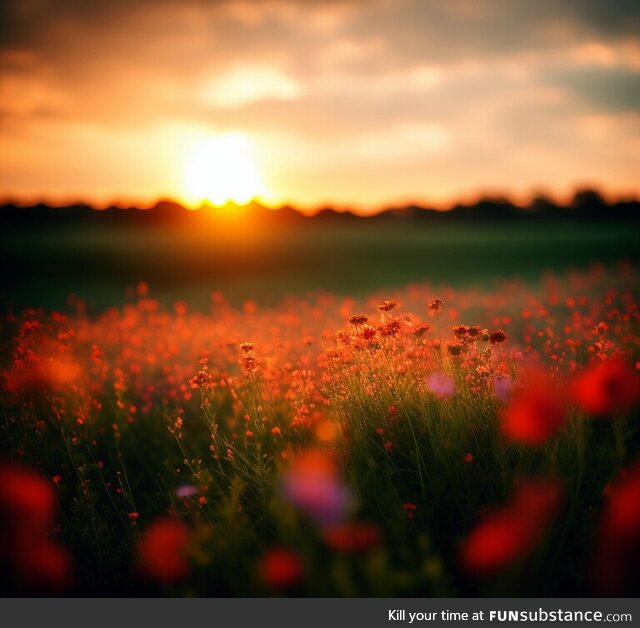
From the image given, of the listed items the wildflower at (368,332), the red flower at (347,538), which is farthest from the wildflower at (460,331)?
the red flower at (347,538)

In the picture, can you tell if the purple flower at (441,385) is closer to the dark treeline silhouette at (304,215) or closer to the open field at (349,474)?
the open field at (349,474)

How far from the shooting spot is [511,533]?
4.38 ft

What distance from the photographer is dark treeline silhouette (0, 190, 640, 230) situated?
31.6 metres

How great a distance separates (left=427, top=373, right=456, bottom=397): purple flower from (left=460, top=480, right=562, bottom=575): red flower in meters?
0.72

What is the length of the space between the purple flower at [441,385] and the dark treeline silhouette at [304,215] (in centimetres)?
2786

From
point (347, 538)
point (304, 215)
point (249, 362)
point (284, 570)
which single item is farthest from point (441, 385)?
point (304, 215)

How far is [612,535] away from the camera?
148cm

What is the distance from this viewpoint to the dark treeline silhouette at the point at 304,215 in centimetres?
3156

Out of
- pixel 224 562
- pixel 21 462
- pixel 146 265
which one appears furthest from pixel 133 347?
pixel 146 265

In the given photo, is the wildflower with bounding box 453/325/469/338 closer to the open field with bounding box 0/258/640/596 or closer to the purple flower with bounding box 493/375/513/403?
the open field with bounding box 0/258/640/596

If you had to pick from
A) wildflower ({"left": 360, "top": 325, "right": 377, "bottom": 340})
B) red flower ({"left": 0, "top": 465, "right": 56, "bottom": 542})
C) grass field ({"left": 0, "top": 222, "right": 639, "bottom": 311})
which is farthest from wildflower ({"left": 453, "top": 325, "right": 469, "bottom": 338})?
grass field ({"left": 0, "top": 222, "right": 639, "bottom": 311})

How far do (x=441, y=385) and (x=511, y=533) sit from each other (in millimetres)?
1487

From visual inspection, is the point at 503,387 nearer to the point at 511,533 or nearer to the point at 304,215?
the point at 511,533

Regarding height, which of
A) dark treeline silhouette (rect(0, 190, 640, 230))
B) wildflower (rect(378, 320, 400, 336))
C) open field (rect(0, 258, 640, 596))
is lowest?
open field (rect(0, 258, 640, 596))
